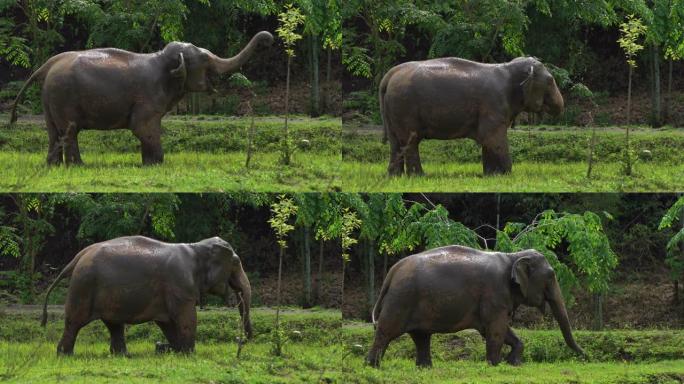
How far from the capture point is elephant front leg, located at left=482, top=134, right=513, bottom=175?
26.1 metres

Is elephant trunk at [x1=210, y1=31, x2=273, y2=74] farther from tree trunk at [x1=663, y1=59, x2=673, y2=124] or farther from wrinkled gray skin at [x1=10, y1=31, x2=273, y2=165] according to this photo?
tree trunk at [x1=663, y1=59, x2=673, y2=124]

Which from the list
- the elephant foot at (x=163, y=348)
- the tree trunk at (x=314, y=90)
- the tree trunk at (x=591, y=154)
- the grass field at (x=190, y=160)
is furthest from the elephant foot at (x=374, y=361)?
the tree trunk at (x=314, y=90)

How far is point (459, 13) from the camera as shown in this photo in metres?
29.9

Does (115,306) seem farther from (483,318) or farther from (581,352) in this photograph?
(581,352)

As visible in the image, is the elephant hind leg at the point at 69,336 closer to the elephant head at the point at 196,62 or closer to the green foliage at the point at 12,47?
the elephant head at the point at 196,62

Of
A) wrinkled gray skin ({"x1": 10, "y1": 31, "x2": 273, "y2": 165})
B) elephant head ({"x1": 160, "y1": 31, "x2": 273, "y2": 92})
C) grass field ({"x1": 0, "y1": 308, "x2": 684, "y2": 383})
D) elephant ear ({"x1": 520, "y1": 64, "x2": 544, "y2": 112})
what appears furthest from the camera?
elephant head ({"x1": 160, "y1": 31, "x2": 273, "y2": 92})

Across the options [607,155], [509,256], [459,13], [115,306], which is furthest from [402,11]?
[115,306]

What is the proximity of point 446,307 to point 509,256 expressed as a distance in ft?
4.40

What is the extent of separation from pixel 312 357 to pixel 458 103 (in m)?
4.33

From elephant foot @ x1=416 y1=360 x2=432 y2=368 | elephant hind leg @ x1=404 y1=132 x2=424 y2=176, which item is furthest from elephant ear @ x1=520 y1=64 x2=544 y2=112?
elephant foot @ x1=416 y1=360 x2=432 y2=368

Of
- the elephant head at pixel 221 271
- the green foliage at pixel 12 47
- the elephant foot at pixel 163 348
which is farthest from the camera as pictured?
the green foliage at pixel 12 47

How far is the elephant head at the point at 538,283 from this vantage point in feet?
81.7

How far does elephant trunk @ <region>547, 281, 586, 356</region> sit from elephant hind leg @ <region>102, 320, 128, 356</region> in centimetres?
610

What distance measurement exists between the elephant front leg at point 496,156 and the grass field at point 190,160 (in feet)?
8.15
